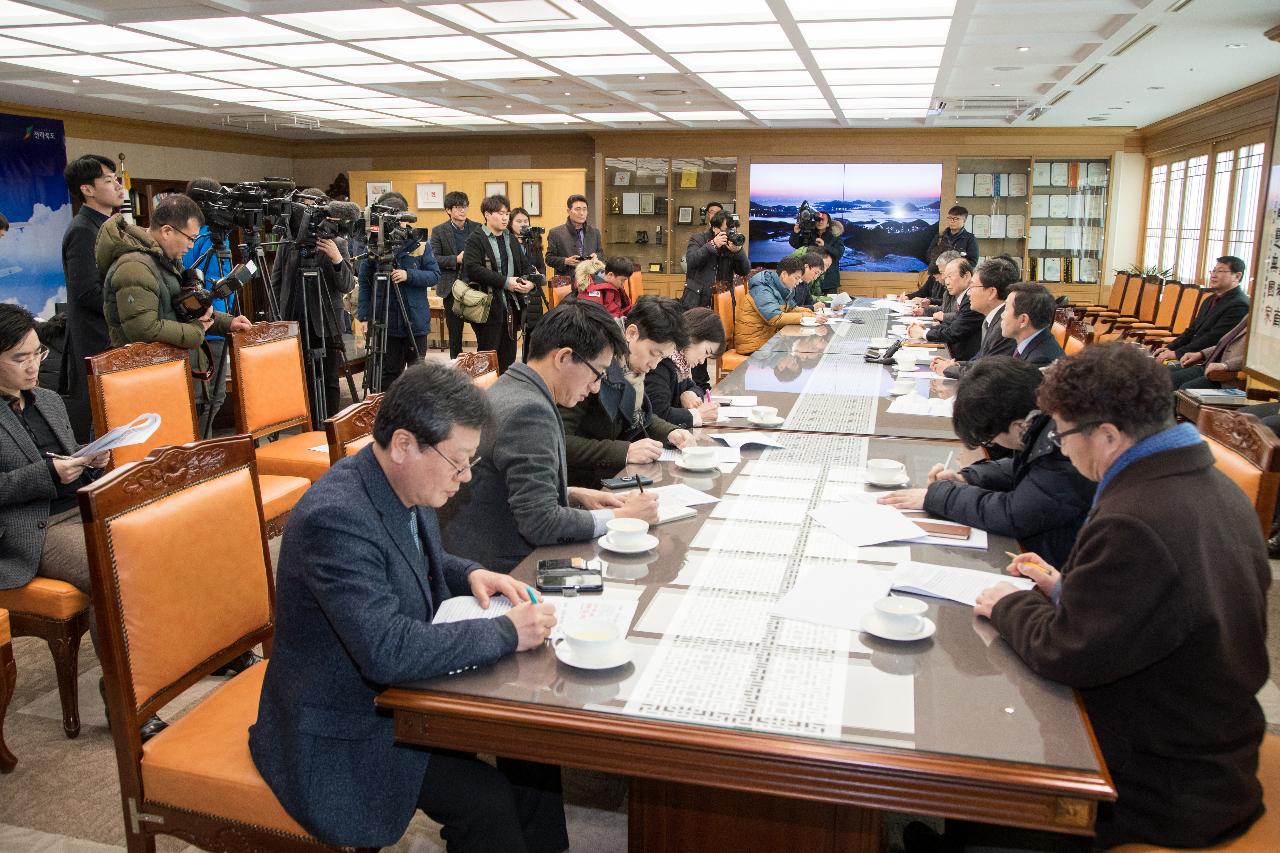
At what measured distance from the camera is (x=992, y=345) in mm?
4551

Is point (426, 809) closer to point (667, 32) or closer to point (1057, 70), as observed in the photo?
point (667, 32)

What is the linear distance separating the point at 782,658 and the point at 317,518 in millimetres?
770

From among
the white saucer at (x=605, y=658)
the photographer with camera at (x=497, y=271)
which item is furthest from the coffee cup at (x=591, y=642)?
the photographer with camera at (x=497, y=271)

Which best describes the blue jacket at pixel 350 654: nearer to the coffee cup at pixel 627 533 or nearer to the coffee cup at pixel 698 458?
the coffee cup at pixel 627 533

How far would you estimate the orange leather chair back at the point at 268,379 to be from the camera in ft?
11.8

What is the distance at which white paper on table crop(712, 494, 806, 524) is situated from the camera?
2.30 metres

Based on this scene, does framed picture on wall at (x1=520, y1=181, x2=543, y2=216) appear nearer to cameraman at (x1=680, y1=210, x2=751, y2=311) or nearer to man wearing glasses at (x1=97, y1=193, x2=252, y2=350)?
cameraman at (x1=680, y1=210, x2=751, y2=311)

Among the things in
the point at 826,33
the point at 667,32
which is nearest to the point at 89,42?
the point at 667,32

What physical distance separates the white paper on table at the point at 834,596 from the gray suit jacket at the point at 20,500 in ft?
6.60

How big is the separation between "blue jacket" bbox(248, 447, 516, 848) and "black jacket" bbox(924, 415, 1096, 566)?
1201mm

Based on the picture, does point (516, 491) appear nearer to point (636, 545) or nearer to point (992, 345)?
point (636, 545)

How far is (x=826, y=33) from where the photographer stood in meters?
5.77

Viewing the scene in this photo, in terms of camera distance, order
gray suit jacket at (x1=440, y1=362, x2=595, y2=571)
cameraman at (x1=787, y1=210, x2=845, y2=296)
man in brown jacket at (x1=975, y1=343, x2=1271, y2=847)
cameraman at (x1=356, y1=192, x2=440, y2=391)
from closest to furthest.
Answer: man in brown jacket at (x1=975, y1=343, x2=1271, y2=847) → gray suit jacket at (x1=440, y1=362, x2=595, y2=571) → cameraman at (x1=356, y1=192, x2=440, y2=391) → cameraman at (x1=787, y1=210, x2=845, y2=296)

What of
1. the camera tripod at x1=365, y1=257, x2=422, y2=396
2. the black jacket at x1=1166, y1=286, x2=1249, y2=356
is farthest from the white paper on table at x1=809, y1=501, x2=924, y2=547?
the black jacket at x1=1166, y1=286, x2=1249, y2=356
